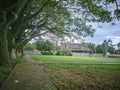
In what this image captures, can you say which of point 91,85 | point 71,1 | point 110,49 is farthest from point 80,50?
point 91,85

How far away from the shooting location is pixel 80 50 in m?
78.4

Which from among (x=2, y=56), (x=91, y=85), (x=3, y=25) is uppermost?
(x=3, y=25)

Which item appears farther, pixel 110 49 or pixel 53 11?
pixel 110 49

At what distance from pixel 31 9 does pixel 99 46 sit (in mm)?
78362

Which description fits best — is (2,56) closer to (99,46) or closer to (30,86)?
(30,86)

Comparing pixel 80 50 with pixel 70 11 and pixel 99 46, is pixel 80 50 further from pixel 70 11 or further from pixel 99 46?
pixel 70 11

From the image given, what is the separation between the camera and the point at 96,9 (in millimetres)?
11906

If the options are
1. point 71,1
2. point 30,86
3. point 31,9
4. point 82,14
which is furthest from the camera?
point 31,9

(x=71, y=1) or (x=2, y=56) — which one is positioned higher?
(x=71, y=1)

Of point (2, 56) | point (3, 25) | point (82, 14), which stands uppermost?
point (82, 14)

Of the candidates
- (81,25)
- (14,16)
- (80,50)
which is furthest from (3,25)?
(80,50)

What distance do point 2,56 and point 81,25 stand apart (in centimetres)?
921

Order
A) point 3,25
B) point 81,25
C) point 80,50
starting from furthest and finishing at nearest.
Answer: point 80,50, point 81,25, point 3,25

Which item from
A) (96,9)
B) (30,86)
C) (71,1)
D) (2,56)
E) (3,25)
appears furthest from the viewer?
(71,1)
